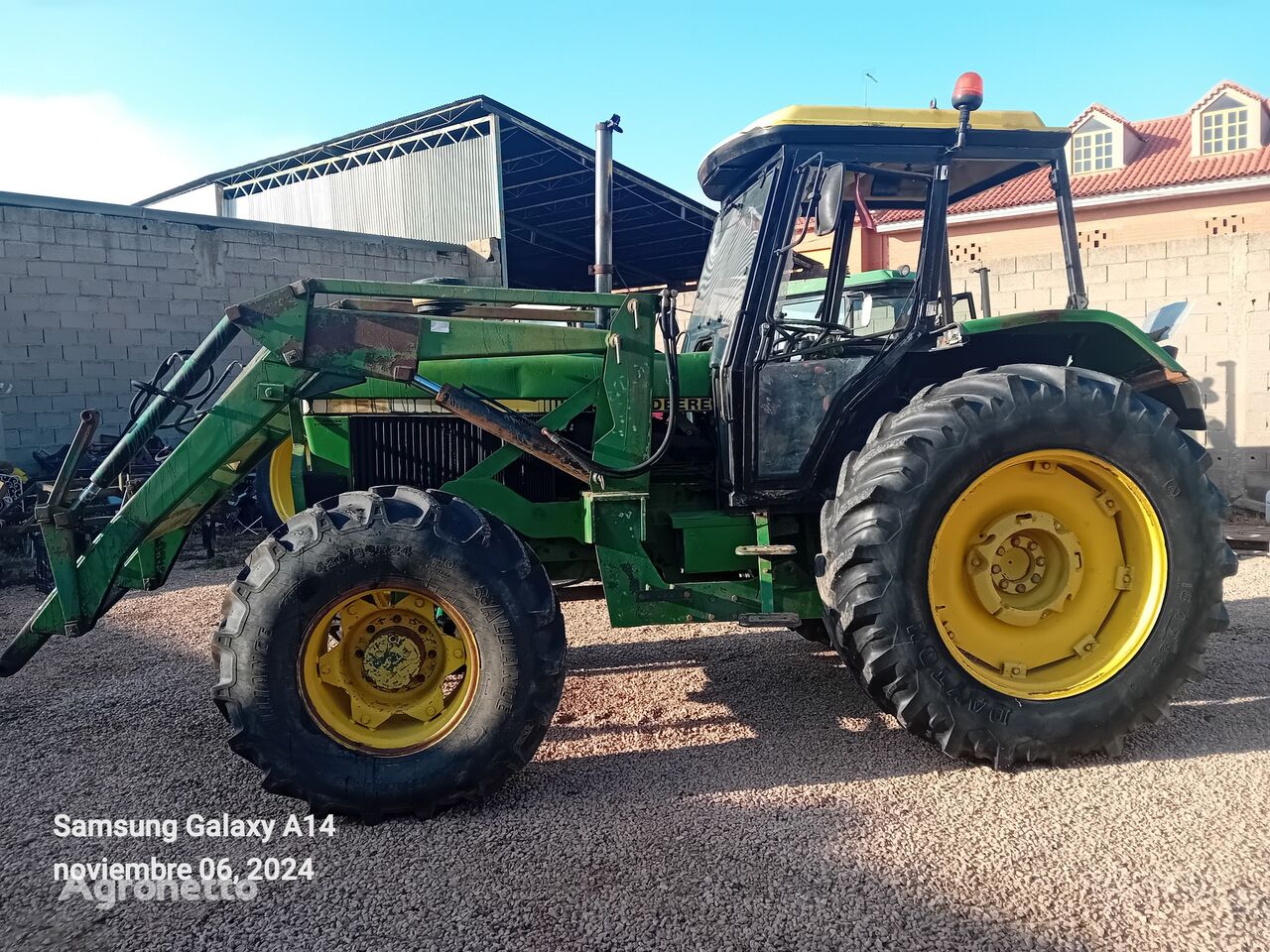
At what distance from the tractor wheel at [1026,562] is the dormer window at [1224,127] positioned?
22.2 meters

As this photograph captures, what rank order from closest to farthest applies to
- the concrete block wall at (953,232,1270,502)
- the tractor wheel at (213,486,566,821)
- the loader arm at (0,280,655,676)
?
the tractor wheel at (213,486,566,821) < the loader arm at (0,280,655,676) < the concrete block wall at (953,232,1270,502)

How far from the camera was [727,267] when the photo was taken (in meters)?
3.79

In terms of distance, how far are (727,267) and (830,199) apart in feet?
2.29

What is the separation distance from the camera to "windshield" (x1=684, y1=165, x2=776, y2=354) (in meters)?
3.49

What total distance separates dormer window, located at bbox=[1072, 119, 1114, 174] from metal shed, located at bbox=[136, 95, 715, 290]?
403 inches

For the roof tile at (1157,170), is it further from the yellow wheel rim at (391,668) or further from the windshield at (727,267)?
the yellow wheel rim at (391,668)

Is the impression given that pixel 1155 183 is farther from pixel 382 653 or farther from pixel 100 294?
pixel 382 653

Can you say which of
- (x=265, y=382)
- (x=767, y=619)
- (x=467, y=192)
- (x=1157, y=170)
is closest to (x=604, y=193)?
(x=265, y=382)

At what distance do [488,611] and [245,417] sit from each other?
122cm

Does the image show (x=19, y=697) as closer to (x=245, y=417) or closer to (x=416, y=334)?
(x=245, y=417)

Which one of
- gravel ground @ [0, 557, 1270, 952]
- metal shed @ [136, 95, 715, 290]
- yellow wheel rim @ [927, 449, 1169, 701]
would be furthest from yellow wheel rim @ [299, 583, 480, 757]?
metal shed @ [136, 95, 715, 290]

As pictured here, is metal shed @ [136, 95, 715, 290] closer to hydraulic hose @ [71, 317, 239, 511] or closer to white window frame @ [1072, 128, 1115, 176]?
white window frame @ [1072, 128, 1115, 176]

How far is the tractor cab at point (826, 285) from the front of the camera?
332 cm

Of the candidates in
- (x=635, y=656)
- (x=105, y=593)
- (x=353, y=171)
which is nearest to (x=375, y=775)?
(x=105, y=593)
